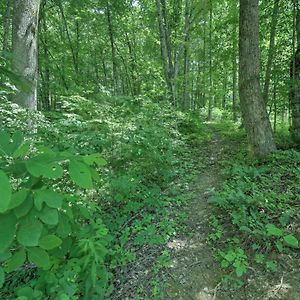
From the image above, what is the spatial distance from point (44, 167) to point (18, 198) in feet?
0.64

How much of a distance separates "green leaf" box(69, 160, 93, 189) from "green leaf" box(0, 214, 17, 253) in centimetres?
30

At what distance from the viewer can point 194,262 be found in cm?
296

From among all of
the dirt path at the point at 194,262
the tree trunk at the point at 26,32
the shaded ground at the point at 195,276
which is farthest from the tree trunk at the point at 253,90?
the tree trunk at the point at 26,32

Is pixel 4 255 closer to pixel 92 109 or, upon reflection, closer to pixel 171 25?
pixel 92 109

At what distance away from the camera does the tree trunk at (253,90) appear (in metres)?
5.59

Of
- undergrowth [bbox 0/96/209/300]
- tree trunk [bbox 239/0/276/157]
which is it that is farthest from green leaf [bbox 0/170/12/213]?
tree trunk [bbox 239/0/276/157]

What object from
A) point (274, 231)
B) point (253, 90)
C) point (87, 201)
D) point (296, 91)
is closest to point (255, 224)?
point (274, 231)

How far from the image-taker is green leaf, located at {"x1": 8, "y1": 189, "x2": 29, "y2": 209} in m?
1.04

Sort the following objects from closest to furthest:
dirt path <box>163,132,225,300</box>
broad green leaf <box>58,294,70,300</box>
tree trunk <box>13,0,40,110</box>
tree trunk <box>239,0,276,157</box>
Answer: broad green leaf <box>58,294,70,300</box>, dirt path <box>163,132,225,300</box>, tree trunk <box>13,0,40,110</box>, tree trunk <box>239,0,276,157</box>

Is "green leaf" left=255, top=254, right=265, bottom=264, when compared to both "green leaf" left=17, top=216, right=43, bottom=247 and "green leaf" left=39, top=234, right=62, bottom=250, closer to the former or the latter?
"green leaf" left=39, top=234, right=62, bottom=250

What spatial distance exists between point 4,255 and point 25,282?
61.1 inches

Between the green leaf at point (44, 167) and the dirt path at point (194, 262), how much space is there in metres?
2.15

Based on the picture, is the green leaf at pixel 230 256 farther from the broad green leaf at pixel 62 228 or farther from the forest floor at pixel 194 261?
the broad green leaf at pixel 62 228

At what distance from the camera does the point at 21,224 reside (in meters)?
1.07
